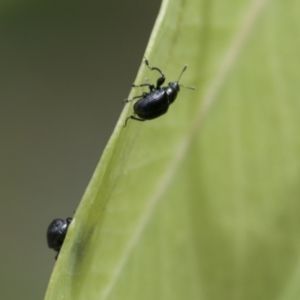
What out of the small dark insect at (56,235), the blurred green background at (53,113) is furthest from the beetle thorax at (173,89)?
the blurred green background at (53,113)

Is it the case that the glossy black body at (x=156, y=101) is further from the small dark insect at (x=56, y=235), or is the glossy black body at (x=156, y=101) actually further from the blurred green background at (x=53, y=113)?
the blurred green background at (x=53, y=113)

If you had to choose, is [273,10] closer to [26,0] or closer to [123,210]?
[123,210]

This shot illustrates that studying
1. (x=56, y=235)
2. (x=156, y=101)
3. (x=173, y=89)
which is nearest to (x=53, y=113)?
(x=56, y=235)

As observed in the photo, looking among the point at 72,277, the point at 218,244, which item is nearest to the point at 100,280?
the point at 72,277

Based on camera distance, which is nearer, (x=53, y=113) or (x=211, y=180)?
(x=211, y=180)

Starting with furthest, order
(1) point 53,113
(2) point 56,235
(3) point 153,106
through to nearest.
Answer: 1. (1) point 53,113
2. (2) point 56,235
3. (3) point 153,106

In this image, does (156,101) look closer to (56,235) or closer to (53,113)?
(56,235)
